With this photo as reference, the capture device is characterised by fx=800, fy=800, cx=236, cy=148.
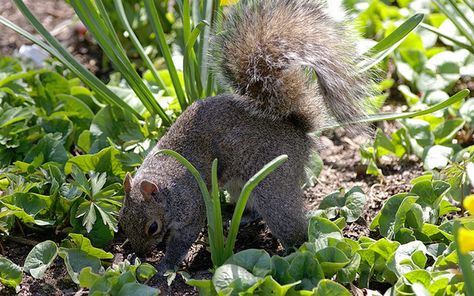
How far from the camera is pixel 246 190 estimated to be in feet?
8.32

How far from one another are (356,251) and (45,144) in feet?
5.04

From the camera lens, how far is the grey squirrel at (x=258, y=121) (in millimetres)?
3033

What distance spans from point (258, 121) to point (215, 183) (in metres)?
0.59

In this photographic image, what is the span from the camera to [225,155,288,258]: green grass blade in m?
2.46

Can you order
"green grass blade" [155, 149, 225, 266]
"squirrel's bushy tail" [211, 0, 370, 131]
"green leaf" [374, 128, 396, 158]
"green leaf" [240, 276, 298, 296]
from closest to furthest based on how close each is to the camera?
"green leaf" [240, 276, 298, 296] → "green grass blade" [155, 149, 225, 266] → "squirrel's bushy tail" [211, 0, 370, 131] → "green leaf" [374, 128, 396, 158]

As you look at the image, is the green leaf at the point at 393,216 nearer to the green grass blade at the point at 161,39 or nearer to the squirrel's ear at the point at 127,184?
the squirrel's ear at the point at 127,184

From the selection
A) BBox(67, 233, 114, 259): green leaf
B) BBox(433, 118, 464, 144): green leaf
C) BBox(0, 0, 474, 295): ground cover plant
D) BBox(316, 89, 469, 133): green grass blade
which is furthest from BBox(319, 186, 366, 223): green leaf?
BBox(67, 233, 114, 259): green leaf

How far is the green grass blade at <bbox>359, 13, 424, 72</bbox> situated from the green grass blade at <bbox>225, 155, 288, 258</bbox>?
0.86m

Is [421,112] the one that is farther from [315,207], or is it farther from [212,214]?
[212,214]

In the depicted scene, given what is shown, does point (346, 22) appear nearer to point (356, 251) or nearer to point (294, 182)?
point (294, 182)

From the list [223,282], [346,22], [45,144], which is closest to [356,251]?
[223,282]

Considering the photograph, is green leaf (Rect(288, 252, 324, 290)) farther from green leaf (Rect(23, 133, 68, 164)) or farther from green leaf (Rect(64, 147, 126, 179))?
green leaf (Rect(23, 133, 68, 164))

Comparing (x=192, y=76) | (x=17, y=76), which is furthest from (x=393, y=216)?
(x=17, y=76)

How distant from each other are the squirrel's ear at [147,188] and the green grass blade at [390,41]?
958mm
